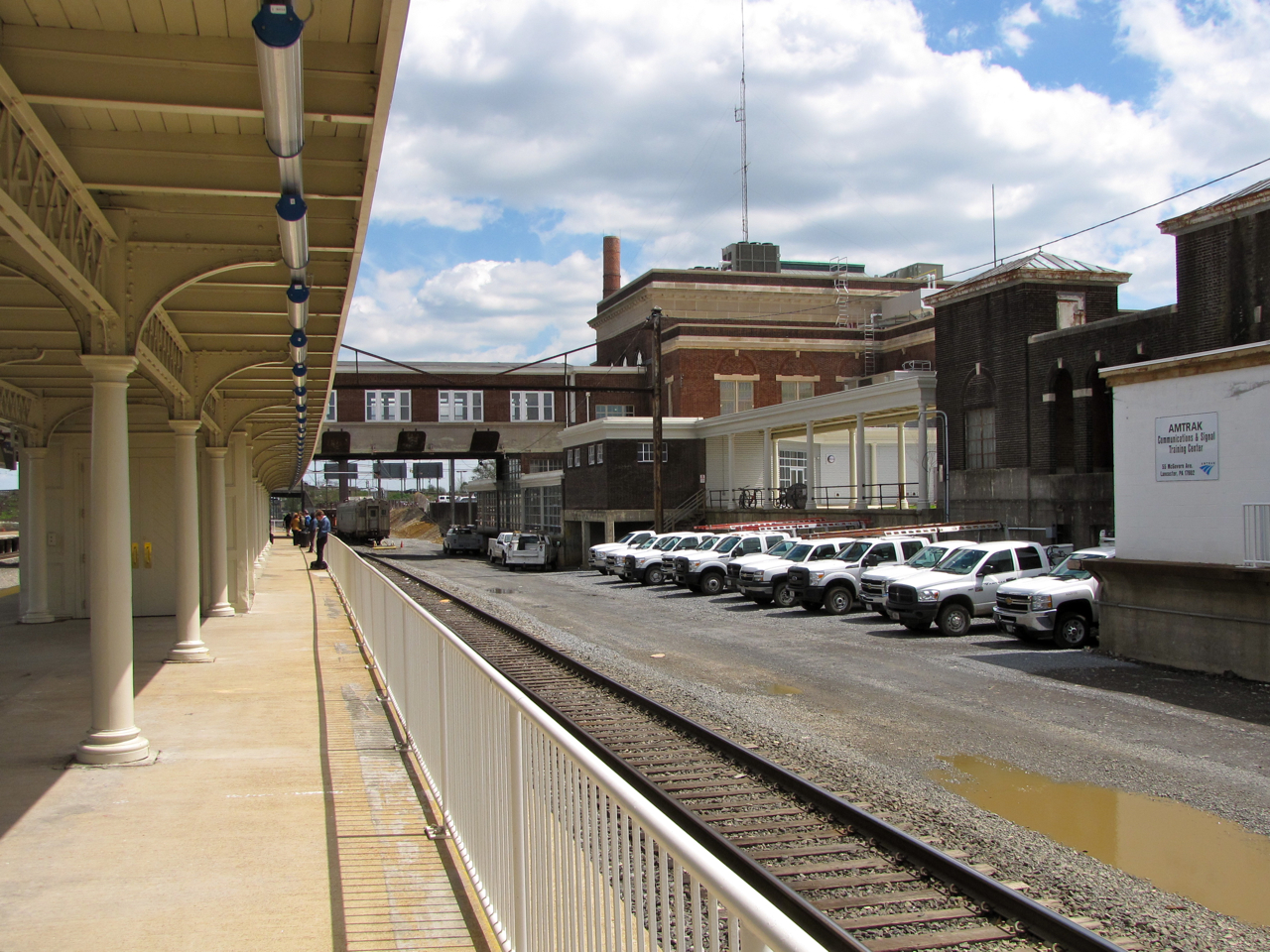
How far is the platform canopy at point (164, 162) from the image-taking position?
19.4 feet

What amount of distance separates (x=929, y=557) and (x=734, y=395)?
40.5 metres

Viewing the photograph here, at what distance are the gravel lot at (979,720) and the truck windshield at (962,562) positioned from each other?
1323 mm

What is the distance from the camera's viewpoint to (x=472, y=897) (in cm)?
584

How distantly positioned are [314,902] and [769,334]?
202 feet

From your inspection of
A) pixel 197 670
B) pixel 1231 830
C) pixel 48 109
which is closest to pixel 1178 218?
pixel 1231 830

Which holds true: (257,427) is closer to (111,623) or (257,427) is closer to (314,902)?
(111,623)

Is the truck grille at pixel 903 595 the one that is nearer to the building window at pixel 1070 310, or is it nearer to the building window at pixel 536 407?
the building window at pixel 1070 310

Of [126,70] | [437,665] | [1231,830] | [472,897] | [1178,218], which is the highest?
[1178,218]

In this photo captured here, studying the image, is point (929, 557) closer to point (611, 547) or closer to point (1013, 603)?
point (1013, 603)

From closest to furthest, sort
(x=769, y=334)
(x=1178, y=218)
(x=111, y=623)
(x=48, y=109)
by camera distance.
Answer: (x=48, y=109), (x=111, y=623), (x=1178, y=218), (x=769, y=334)

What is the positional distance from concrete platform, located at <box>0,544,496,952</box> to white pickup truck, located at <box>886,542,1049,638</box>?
12.4 metres

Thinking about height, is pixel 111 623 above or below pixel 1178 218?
below

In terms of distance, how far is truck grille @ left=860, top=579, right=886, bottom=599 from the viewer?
76.4 ft

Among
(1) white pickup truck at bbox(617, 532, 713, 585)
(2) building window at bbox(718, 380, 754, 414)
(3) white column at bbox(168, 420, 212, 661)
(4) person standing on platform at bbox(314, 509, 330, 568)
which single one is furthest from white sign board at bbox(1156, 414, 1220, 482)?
(2) building window at bbox(718, 380, 754, 414)
